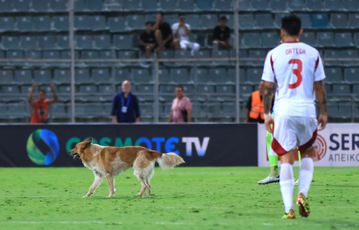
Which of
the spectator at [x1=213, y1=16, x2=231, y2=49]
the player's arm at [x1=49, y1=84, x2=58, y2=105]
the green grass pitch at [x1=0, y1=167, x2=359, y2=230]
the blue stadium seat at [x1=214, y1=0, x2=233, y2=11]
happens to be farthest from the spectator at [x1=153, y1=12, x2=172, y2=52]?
the green grass pitch at [x1=0, y1=167, x2=359, y2=230]

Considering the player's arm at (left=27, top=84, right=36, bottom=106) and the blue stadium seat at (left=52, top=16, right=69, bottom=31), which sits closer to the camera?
the player's arm at (left=27, top=84, right=36, bottom=106)

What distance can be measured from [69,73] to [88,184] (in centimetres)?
1023

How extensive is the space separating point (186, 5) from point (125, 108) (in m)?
6.88

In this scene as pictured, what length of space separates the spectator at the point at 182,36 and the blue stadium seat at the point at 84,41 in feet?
9.10

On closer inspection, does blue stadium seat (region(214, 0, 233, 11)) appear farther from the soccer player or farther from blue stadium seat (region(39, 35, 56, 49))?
the soccer player

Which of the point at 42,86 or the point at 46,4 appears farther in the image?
the point at 46,4

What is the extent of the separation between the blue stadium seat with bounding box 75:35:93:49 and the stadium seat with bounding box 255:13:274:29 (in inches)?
199

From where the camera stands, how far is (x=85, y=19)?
29297 millimetres

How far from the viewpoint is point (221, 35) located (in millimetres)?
27250

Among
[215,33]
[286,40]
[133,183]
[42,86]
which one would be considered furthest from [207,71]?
[286,40]

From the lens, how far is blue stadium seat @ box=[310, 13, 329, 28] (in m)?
28.8

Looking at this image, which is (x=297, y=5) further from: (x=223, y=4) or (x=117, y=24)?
(x=117, y=24)

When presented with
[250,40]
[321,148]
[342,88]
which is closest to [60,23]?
[250,40]

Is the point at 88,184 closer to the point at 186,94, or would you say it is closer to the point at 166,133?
the point at 166,133
